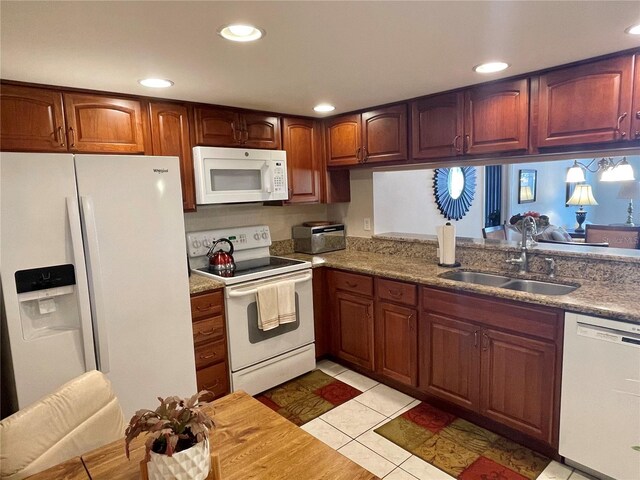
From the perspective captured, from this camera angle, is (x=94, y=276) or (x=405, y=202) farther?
(x=405, y=202)

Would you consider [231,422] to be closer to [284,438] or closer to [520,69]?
[284,438]

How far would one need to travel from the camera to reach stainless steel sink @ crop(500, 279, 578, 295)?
241cm

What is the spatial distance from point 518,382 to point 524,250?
89cm

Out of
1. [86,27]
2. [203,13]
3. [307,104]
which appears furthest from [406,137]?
[86,27]

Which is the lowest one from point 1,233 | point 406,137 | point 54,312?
point 54,312

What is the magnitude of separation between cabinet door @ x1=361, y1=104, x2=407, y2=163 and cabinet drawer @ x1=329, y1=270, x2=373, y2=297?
0.95m

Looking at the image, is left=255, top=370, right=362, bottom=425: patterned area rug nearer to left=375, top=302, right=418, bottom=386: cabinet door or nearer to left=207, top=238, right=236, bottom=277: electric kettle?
left=375, top=302, right=418, bottom=386: cabinet door

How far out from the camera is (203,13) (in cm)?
142

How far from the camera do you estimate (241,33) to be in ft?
5.29

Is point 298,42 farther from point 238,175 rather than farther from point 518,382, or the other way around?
point 518,382

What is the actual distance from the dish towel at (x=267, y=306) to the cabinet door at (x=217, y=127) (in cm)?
113

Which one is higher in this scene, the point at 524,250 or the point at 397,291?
the point at 524,250

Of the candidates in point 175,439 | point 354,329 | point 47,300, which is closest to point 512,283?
point 354,329

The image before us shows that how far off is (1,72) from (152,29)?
1.02m
